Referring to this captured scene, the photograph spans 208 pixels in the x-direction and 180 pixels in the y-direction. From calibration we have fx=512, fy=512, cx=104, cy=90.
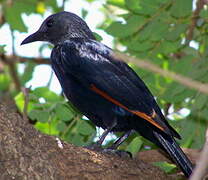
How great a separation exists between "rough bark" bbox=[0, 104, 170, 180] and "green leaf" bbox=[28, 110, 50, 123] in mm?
1147

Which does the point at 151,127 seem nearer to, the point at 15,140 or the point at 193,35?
the point at 15,140

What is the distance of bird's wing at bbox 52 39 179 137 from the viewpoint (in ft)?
14.7

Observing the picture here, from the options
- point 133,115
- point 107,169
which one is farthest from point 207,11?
point 107,169

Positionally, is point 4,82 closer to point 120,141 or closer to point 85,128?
point 85,128

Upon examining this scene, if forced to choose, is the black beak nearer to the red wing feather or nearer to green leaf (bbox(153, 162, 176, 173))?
the red wing feather

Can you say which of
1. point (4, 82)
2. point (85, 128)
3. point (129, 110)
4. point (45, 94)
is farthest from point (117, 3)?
point (4, 82)

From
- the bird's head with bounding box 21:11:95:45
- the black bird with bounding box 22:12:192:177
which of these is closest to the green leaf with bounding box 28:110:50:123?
the black bird with bounding box 22:12:192:177

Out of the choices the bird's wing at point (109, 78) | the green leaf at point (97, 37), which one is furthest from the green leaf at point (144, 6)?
the bird's wing at point (109, 78)

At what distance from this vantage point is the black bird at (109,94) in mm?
4473

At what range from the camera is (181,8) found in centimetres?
535

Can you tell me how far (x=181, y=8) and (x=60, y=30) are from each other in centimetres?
144

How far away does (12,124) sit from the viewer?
149 inches

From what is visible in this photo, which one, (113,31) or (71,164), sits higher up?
(113,31)

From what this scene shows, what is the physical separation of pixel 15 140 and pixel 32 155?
0.54 feet
